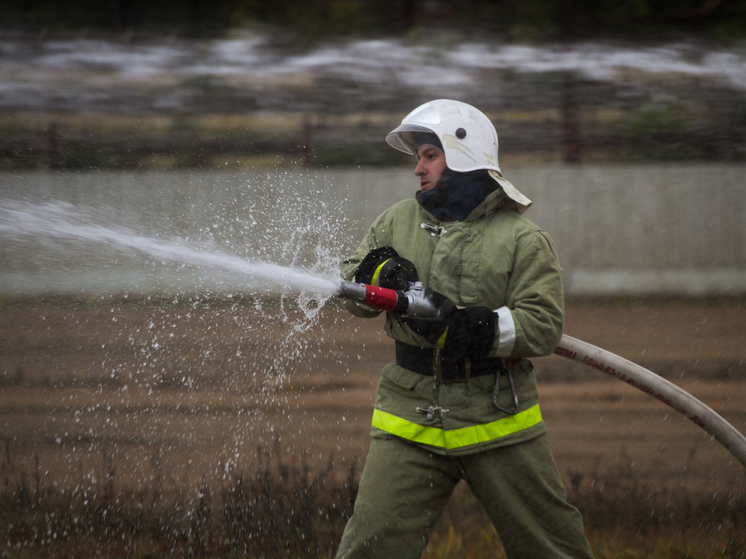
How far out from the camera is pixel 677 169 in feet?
25.2

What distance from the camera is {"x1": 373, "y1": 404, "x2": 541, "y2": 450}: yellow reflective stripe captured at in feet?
6.95

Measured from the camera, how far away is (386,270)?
2209 millimetres

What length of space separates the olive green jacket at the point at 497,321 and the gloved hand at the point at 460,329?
0.03m

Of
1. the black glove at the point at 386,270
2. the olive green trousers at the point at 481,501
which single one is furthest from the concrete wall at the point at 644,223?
the olive green trousers at the point at 481,501

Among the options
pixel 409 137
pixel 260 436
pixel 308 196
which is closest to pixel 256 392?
pixel 260 436

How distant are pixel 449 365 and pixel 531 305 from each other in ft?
0.97

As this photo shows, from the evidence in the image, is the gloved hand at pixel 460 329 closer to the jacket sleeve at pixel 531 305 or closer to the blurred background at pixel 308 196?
the jacket sleeve at pixel 531 305

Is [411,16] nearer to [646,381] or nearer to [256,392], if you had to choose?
[256,392]

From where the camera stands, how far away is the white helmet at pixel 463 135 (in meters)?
2.28

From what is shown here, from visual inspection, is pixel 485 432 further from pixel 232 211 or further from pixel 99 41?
pixel 99 41

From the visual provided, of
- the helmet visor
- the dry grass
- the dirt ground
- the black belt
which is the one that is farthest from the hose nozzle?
the dirt ground

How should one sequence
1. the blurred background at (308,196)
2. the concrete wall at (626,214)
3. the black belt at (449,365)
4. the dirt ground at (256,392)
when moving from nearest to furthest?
the black belt at (449,365) → the dirt ground at (256,392) → the blurred background at (308,196) → the concrete wall at (626,214)

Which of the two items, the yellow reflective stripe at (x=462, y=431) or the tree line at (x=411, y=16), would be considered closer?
the yellow reflective stripe at (x=462, y=431)

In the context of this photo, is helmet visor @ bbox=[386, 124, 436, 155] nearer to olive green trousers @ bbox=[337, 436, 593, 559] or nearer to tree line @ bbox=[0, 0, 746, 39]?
olive green trousers @ bbox=[337, 436, 593, 559]
